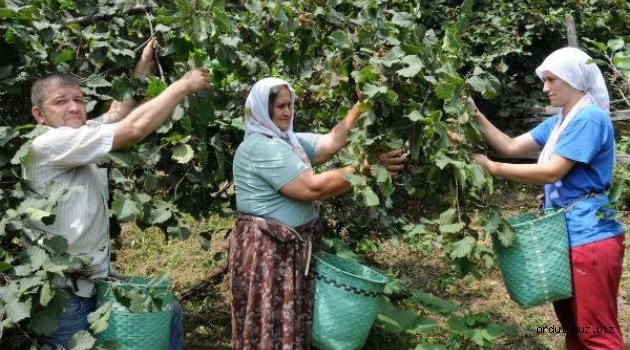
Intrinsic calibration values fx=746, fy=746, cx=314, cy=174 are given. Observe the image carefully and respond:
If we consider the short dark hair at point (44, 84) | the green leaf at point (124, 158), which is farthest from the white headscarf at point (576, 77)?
the short dark hair at point (44, 84)

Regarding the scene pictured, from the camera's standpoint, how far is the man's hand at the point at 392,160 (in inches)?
107

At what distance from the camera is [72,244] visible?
8.54 ft

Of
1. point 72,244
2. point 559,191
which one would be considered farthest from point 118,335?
point 559,191

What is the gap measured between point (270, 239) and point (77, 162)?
0.79 m

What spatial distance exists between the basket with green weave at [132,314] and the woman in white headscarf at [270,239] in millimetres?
398

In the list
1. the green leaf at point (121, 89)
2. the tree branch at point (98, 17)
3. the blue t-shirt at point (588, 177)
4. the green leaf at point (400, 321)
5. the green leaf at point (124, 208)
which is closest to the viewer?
the green leaf at point (124, 208)

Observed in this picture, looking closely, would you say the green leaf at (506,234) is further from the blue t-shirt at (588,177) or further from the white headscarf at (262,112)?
the white headscarf at (262,112)

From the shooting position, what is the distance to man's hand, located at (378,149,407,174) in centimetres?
273

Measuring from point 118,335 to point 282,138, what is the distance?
975 millimetres

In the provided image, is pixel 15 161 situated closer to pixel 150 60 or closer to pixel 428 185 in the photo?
pixel 150 60

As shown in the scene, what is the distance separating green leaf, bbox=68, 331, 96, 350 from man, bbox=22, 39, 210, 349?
11cm

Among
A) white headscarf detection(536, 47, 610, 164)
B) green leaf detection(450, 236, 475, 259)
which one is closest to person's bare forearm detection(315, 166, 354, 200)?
green leaf detection(450, 236, 475, 259)

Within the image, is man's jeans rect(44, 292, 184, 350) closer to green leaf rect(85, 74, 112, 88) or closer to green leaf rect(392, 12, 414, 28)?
green leaf rect(85, 74, 112, 88)

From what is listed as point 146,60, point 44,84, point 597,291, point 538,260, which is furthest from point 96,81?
point 597,291
